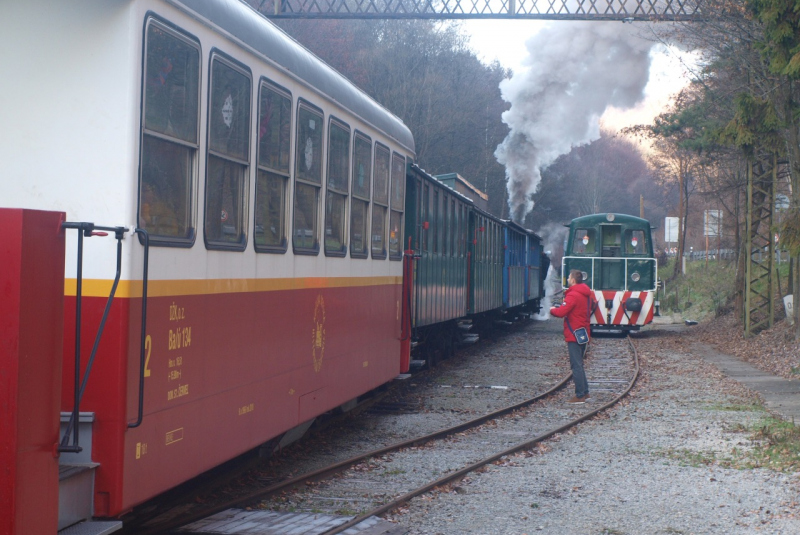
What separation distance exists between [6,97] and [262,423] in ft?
8.41

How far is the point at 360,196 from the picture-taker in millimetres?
7984

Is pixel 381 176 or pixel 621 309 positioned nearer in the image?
pixel 381 176

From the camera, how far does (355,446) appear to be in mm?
8383

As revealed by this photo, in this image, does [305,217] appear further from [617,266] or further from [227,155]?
[617,266]

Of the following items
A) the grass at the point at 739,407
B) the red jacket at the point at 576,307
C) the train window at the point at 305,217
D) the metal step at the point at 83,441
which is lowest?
the grass at the point at 739,407

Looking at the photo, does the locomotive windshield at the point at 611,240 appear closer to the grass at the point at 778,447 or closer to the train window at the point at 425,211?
the train window at the point at 425,211

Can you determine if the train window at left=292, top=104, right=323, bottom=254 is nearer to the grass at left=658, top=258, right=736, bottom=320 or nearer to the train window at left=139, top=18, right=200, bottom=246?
the train window at left=139, top=18, right=200, bottom=246

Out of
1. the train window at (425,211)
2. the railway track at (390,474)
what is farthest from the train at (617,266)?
the railway track at (390,474)

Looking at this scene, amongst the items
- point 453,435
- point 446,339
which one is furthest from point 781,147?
point 453,435

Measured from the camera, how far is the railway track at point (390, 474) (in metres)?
5.68

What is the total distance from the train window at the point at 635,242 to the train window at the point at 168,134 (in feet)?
68.0

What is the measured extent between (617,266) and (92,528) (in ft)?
70.5

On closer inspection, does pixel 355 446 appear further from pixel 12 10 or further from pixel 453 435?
pixel 12 10

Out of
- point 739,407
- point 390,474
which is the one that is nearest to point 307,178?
point 390,474
